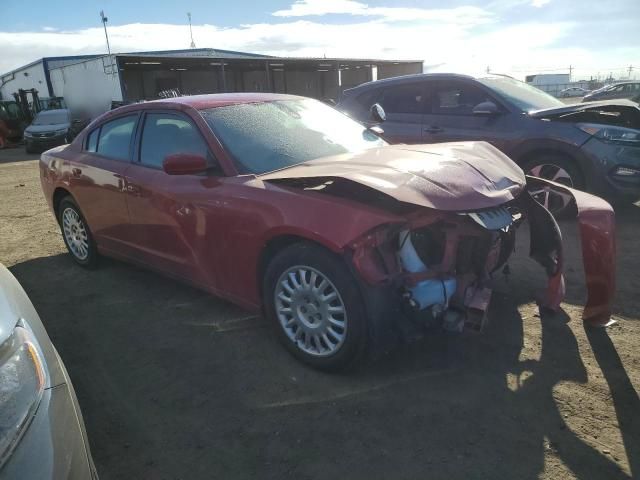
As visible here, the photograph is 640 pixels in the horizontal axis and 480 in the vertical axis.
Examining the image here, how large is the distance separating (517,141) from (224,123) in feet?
12.4

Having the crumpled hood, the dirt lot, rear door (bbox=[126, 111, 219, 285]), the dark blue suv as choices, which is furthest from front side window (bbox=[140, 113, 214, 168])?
the dark blue suv

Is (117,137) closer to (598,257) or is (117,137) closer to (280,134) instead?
(280,134)

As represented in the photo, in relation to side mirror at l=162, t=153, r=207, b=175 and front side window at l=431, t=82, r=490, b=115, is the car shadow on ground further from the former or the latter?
front side window at l=431, t=82, r=490, b=115

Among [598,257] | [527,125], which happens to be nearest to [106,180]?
[598,257]

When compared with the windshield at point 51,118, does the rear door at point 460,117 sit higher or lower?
higher

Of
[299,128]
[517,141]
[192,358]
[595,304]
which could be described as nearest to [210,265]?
[192,358]

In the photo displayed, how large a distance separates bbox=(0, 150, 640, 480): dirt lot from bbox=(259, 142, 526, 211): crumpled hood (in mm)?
1005

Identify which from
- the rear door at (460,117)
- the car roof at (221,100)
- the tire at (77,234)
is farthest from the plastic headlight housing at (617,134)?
the tire at (77,234)

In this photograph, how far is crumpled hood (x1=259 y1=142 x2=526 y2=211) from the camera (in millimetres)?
2537

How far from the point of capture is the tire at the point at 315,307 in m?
2.60

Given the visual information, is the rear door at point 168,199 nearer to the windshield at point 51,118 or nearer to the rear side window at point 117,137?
the rear side window at point 117,137

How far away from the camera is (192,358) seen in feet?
10.3

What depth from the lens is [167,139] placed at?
12.1ft

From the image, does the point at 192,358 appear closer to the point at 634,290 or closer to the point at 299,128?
the point at 299,128
